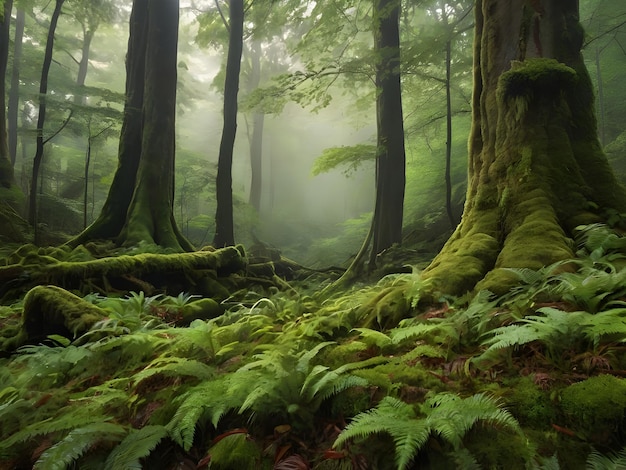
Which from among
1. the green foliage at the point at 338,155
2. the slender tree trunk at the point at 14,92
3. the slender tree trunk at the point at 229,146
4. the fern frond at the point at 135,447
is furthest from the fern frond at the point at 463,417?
the slender tree trunk at the point at 14,92

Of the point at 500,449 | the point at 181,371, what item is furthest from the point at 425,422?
the point at 181,371

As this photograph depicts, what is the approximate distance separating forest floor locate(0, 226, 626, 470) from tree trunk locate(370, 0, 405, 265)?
691cm

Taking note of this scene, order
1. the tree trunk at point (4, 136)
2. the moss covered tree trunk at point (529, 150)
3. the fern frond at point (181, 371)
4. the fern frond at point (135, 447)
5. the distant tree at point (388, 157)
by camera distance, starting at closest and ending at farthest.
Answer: the fern frond at point (135, 447) → the fern frond at point (181, 371) → the moss covered tree trunk at point (529, 150) → the distant tree at point (388, 157) → the tree trunk at point (4, 136)

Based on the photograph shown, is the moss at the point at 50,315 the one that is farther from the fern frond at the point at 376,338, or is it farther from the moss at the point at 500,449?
the moss at the point at 500,449

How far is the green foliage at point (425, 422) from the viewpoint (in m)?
1.45

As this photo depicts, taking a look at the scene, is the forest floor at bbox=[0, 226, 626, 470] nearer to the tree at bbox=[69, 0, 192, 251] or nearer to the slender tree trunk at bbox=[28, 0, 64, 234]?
the tree at bbox=[69, 0, 192, 251]

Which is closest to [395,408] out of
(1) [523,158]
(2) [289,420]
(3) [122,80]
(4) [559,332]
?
(2) [289,420]

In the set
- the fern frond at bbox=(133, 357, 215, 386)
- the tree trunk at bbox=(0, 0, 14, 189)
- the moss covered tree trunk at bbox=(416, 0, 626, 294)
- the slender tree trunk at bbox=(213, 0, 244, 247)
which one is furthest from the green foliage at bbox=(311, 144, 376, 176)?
the tree trunk at bbox=(0, 0, 14, 189)

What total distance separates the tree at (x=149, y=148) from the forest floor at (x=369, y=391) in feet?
17.9

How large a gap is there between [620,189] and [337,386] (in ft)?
13.7

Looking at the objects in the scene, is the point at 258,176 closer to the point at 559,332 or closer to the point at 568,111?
the point at 568,111

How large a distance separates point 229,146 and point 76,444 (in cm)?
1072

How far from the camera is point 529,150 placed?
4234 millimetres

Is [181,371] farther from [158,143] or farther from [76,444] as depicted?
[158,143]
